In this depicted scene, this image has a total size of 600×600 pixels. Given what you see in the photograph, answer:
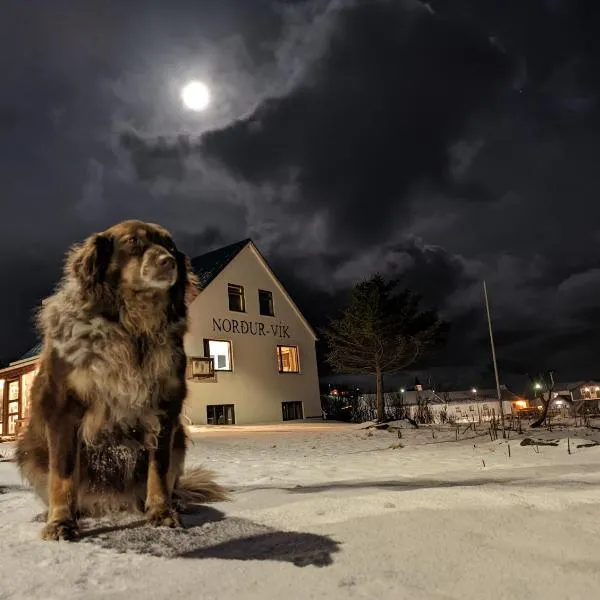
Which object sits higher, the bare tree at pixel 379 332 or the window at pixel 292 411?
the bare tree at pixel 379 332

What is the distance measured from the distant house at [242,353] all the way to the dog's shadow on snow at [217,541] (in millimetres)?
16395

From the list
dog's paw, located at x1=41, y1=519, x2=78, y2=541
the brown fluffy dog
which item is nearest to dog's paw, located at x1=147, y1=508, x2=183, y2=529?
the brown fluffy dog

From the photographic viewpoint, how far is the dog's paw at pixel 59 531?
93.3 inches

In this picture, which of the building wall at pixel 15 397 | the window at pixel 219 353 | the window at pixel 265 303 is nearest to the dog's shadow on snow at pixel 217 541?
the building wall at pixel 15 397

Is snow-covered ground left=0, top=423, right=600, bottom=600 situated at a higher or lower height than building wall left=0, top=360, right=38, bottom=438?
lower

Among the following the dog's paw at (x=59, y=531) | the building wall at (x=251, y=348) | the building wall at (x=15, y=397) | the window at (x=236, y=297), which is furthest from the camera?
the window at (x=236, y=297)

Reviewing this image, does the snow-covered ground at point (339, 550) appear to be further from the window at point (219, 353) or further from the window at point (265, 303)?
the window at point (265, 303)

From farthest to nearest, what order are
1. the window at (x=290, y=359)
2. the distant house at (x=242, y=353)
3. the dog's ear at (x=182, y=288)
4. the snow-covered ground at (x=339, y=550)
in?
1. the window at (x=290, y=359)
2. the distant house at (x=242, y=353)
3. the dog's ear at (x=182, y=288)
4. the snow-covered ground at (x=339, y=550)

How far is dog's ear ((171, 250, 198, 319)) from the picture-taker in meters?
2.94

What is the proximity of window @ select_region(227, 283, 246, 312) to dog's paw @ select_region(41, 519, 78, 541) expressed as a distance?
19997 millimetres

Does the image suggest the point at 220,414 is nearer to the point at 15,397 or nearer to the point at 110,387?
the point at 15,397

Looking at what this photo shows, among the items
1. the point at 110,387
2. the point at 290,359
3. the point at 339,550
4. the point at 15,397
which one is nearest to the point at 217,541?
the point at 339,550

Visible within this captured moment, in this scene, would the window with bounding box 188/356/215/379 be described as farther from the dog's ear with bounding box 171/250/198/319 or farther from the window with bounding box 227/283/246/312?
the dog's ear with bounding box 171/250/198/319

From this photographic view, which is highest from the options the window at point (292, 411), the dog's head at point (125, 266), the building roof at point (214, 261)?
the building roof at point (214, 261)
